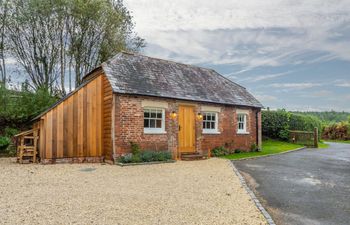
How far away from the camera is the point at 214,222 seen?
4922 mm

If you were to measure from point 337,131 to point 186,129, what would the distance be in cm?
2713

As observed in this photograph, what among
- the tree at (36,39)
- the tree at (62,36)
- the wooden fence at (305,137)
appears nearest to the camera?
the tree at (36,39)

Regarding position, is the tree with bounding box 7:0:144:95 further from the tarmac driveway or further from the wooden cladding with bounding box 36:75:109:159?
the tarmac driveway

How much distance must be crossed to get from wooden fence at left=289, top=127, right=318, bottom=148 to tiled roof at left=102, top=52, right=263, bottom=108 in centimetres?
659

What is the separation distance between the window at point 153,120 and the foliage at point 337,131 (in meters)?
27.5

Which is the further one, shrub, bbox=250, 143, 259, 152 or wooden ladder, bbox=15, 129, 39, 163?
shrub, bbox=250, 143, 259, 152

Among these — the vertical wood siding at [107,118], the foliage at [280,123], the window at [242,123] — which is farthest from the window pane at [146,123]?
the foliage at [280,123]

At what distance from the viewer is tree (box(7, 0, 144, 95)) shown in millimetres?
18703

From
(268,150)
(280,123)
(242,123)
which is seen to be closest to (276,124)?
(280,123)

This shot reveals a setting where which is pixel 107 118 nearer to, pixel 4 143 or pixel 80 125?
pixel 80 125

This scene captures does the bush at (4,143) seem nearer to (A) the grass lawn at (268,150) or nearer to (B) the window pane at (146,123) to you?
(B) the window pane at (146,123)

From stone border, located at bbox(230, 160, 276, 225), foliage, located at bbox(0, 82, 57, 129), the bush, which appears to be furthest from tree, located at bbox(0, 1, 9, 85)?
stone border, located at bbox(230, 160, 276, 225)

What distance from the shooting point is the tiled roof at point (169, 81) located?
514 inches

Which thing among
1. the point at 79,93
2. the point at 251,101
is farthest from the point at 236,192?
the point at 251,101
